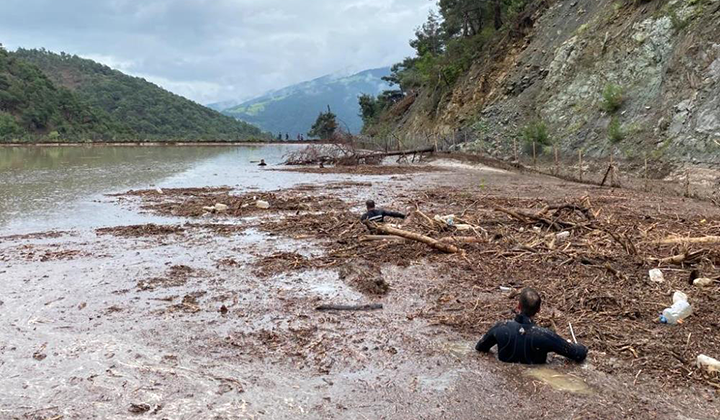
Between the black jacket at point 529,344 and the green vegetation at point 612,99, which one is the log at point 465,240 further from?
the green vegetation at point 612,99

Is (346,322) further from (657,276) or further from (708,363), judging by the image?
(657,276)

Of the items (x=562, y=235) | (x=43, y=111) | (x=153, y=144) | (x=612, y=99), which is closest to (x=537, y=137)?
(x=612, y=99)

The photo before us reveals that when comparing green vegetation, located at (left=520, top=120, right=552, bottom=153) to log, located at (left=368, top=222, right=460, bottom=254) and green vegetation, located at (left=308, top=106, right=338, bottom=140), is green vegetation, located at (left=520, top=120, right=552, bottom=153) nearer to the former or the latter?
log, located at (left=368, top=222, right=460, bottom=254)

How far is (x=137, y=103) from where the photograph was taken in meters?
131

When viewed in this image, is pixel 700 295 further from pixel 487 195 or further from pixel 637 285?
pixel 487 195

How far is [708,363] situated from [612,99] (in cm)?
2111

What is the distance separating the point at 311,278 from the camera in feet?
26.9

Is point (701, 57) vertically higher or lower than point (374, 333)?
higher

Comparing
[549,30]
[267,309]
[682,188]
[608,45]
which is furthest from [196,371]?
[549,30]

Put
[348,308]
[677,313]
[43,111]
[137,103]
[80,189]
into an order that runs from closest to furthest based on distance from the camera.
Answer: [677,313], [348,308], [80,189], [43,111], [137,103]

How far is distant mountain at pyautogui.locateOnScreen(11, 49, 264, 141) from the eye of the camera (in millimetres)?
119000

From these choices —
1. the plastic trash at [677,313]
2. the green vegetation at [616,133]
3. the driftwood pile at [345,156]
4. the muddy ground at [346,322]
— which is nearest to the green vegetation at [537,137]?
the green vegetation at [616,133]

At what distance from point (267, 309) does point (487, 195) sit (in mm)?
11768

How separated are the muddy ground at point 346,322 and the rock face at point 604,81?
885cm
